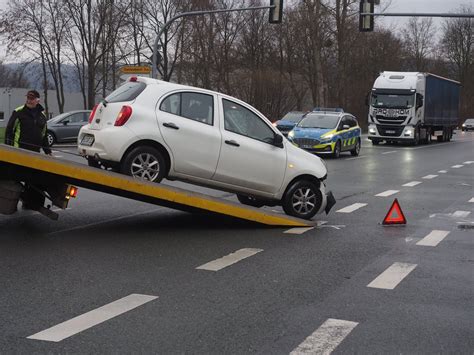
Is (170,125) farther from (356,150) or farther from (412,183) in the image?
A: (356,150)

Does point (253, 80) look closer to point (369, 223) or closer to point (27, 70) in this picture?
point (27, 70)

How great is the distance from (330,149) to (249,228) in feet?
52.8

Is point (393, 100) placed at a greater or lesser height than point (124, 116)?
greater

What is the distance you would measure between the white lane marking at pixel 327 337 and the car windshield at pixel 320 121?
69.9 ft

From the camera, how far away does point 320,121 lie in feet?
87.8

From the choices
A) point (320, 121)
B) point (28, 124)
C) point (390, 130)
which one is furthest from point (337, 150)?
point (28, 124)

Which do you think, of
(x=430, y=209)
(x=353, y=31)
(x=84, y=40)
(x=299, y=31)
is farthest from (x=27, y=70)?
(x=430, y=209)

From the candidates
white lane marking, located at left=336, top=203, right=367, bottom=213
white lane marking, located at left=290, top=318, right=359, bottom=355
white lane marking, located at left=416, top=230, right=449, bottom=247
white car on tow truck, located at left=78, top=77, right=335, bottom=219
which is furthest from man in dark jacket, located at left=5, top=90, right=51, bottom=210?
white lane marking, located at left=290, top=318, right=359, bottom=355

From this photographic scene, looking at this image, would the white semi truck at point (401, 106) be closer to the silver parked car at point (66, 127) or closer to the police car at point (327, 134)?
the police car at point (327, 134)

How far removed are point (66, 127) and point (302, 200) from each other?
21.7 meters

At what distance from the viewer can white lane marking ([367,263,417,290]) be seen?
661 centimetres

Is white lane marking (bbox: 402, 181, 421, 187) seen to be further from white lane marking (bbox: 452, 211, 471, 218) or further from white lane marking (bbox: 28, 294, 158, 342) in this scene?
white lane marking (bbox: 28, 294, 158, 342)

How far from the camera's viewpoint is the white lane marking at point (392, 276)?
6.61m

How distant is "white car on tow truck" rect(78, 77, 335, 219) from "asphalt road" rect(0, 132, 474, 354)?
713 mm
